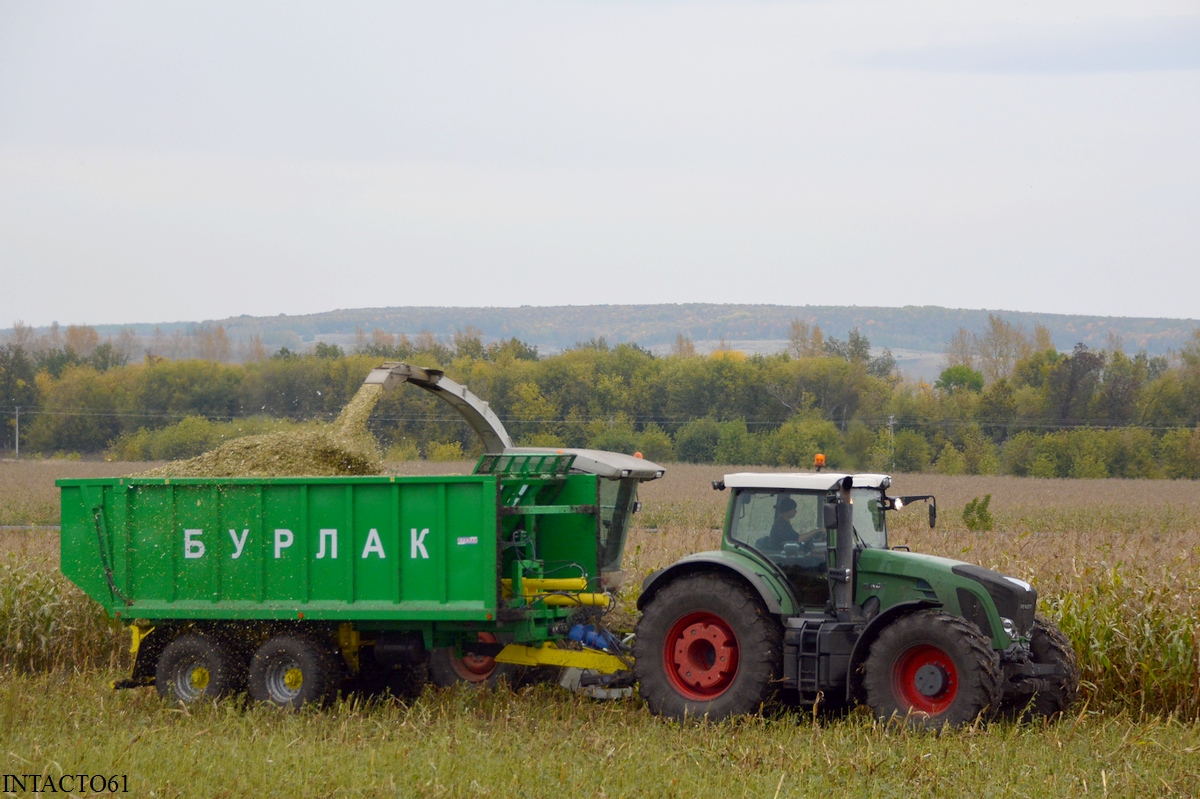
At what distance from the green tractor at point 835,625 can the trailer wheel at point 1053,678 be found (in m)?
0.01

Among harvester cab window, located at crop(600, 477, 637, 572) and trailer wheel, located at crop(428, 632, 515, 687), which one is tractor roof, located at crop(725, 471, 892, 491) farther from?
trailer wheel, located at crop(428, 632, 515, 687)

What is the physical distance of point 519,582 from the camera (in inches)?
364

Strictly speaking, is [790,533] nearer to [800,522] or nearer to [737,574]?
[800,522]

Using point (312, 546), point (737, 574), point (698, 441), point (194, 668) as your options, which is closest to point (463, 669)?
point (312, 546)

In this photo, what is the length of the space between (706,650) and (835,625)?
1023 millimetres

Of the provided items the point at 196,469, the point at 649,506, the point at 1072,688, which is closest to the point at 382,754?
the point at 196,469

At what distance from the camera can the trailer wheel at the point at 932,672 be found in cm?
780

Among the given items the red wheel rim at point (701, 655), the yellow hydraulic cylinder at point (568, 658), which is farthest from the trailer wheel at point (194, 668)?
the red wheel rim at point (701, 655)

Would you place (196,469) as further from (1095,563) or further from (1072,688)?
(1095,563)

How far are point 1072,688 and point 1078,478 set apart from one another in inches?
1633

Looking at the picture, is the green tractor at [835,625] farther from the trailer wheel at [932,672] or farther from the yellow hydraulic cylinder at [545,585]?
the yellow hydraulic cylinder at [545,585]

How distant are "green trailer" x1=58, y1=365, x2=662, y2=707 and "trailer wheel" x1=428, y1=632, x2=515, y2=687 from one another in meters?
0.56

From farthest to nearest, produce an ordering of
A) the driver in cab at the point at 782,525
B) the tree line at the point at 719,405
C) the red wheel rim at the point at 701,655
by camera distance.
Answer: the tree line at the point at 719,405 < the driver in cab at the point at 782,525 < the red wheel rim at the point at 701,655

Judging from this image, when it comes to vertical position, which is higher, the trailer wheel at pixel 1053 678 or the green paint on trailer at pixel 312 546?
the green paint on trailer at pixel 312 546
